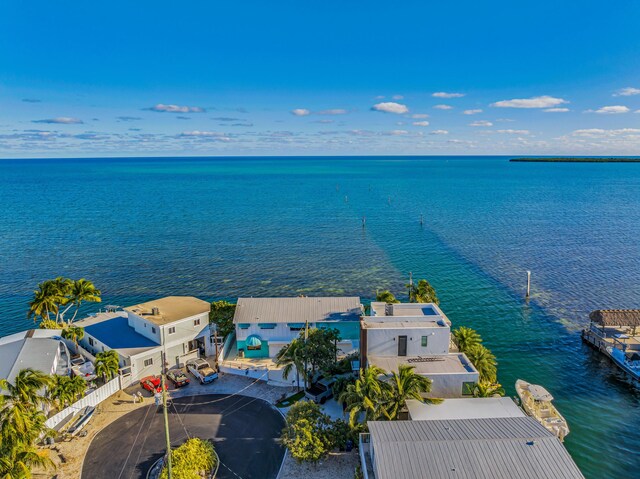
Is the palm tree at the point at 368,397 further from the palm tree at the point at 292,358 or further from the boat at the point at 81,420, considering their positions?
the boat at the point at 81,420

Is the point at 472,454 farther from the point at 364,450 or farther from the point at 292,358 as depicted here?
the point at 292,358

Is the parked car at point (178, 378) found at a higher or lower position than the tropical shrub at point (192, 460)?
lower

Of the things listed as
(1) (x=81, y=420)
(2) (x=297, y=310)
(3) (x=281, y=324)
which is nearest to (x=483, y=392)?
(3) (x=281, y=324)

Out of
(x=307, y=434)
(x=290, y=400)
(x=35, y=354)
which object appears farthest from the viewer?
(x=35, y=354)

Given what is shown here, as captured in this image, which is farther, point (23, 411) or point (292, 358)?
point (292, 358)

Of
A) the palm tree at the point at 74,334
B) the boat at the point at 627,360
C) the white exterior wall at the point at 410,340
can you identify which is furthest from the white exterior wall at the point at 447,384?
the palm tree at the point at 74,334

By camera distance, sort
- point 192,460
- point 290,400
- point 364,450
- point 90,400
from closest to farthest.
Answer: point 364,450
point 192,460
point 90,400
point 290,400
